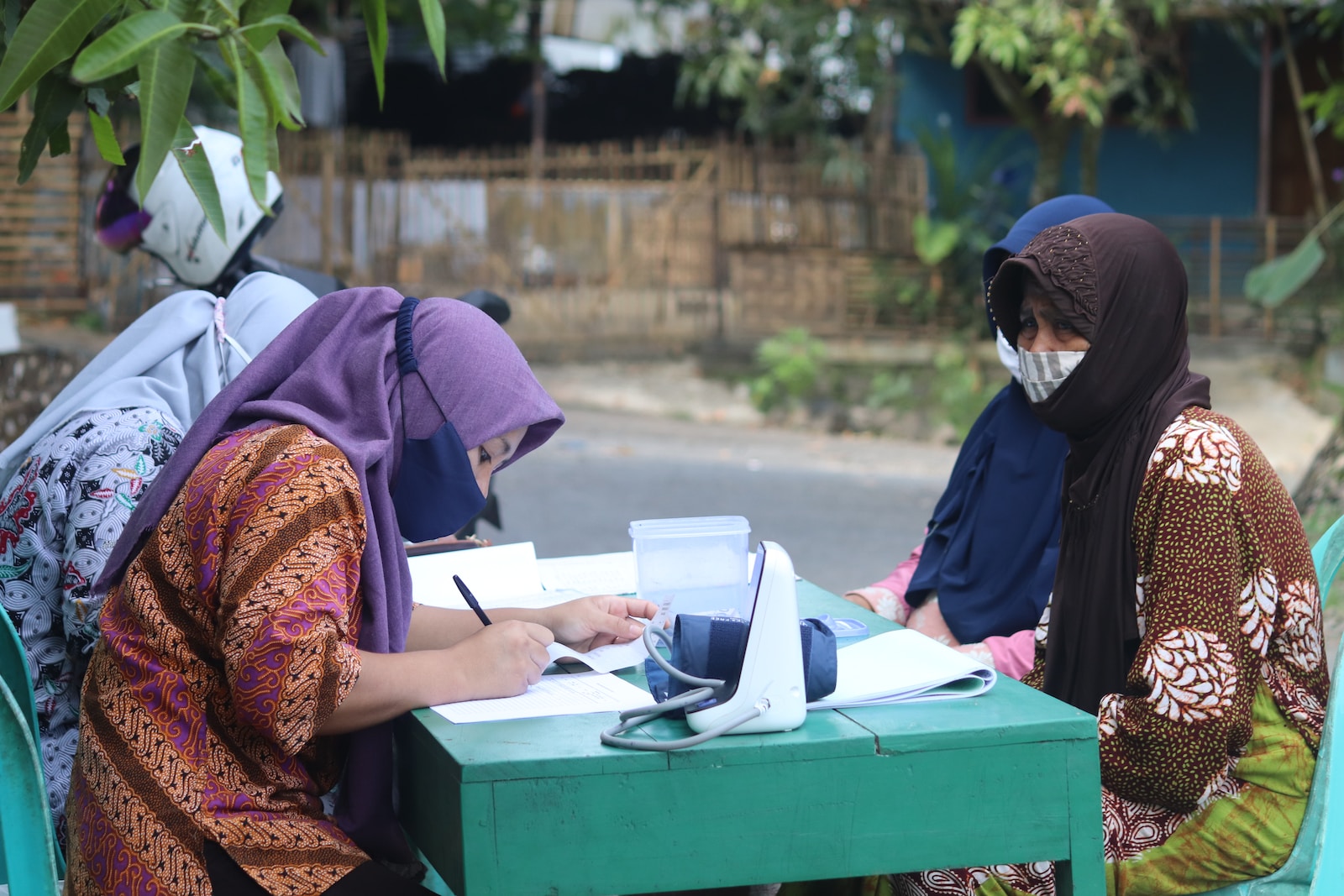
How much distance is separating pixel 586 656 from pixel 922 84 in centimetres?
1153

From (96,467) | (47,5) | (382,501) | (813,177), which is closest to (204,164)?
(47,5)

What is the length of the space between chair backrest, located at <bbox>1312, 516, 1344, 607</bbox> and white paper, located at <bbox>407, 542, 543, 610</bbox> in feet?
4.64

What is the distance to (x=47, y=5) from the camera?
1482 mm

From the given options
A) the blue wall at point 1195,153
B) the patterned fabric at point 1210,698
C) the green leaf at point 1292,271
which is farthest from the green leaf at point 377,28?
the blue wall at point 1195,153

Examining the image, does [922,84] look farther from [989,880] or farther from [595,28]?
[989,880]

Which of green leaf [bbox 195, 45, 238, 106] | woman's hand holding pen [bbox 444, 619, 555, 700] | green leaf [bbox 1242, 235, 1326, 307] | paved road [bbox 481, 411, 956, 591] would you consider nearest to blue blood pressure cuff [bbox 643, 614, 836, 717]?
woman's hand holding pen [bbox 444, 619, 555, 700]

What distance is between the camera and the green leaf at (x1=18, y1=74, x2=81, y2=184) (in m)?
1.82

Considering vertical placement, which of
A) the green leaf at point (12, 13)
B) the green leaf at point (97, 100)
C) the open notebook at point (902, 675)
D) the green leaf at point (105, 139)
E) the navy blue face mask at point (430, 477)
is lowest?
the open notebook at point (902, 675)

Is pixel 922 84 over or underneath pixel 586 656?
over

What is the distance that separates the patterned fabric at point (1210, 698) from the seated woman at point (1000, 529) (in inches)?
25.5

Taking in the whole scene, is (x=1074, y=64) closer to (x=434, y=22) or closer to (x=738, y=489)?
(x=738, y=489)

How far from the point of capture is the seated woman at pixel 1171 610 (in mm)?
2031

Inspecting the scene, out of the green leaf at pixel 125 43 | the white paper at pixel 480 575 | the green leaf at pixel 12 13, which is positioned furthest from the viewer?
the white paper at pixel 480 575

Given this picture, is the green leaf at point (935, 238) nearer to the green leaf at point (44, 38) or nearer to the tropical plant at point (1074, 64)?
the tropical plant at point (1074, 64)
